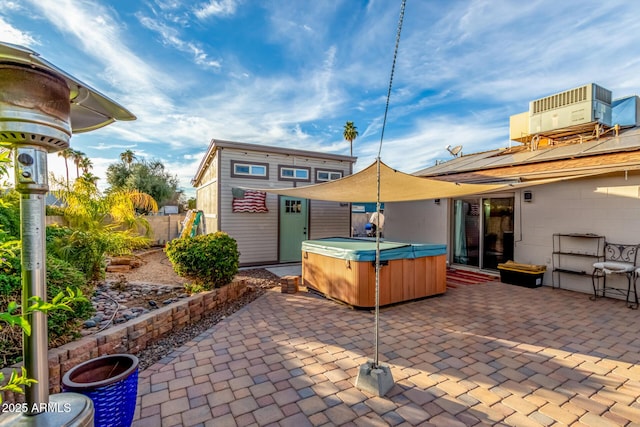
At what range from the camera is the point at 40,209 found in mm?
1288

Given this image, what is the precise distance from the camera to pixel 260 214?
8969 millimetres

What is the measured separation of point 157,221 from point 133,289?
839 centimetres

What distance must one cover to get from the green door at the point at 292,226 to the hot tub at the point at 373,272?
11.4ft

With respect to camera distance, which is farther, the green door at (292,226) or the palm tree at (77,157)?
the palm tree at (77,157)

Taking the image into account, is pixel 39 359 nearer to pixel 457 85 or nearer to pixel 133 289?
pixel 133 289

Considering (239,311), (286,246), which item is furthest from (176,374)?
(286,246)

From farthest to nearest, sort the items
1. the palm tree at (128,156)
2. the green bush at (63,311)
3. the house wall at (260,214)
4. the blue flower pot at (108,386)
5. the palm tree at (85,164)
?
the palm tree at (85,164) → the palm tree at (128,156) → the house wall at (260,214) → the green bush at (63,311) → the blue flower pot at (108,386)

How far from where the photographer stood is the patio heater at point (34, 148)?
3.71ft

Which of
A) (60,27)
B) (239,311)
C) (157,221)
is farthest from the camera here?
(157,221)

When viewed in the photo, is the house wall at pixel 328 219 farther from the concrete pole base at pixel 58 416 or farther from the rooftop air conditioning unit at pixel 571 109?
the concrete pole base at pixel 58 416

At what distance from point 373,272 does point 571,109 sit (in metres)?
7.20

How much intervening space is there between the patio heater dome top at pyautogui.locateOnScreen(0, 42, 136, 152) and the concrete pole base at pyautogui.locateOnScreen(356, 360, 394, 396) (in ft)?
9.20

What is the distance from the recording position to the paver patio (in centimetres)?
239

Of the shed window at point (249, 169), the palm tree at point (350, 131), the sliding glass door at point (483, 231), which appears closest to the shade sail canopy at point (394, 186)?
the sliding glass door at point (483, 231)
